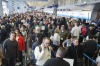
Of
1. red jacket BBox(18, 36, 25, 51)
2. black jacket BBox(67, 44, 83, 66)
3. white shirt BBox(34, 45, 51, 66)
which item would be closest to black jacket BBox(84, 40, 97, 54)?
black jacket BBox(67, 44, 83, 66)

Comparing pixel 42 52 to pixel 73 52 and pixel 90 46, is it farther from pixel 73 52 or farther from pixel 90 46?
pixel 90 46

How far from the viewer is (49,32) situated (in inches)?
498

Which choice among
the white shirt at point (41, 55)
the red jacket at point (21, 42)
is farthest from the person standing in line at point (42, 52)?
the red jacket at point (21, 42)

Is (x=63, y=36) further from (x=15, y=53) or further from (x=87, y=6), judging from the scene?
(x=87, y=6)

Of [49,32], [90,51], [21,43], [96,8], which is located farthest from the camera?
[96,8]

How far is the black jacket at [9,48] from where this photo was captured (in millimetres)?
8328

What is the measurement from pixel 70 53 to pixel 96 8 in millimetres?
11439

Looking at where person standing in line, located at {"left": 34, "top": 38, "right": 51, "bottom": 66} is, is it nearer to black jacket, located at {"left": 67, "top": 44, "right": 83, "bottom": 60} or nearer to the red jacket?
black jacket, located at {"left": 67, "top": 44, "right": 83, "bottom": 60}

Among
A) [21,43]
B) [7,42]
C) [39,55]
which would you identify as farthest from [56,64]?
[21,43]

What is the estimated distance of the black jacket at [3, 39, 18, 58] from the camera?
8328 millimetres

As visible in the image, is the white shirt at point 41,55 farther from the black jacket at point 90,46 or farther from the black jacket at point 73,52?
the black jacket at point 90,46

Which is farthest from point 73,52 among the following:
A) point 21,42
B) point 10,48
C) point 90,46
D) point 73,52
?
point 21,42

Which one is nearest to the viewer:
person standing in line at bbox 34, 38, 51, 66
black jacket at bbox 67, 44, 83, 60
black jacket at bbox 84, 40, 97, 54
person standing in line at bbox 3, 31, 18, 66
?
person standing in line at bbox 34, 38, 51, 66

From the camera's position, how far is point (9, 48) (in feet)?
27.7
